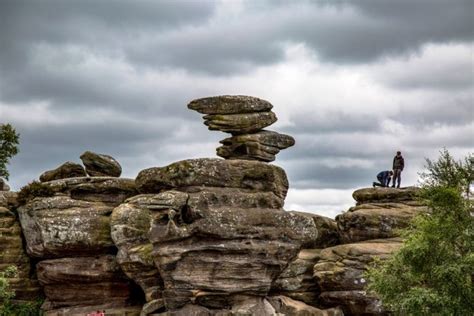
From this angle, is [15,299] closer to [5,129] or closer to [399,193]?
[5,129]

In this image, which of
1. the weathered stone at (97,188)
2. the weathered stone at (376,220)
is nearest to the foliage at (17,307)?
the weathered stone at (97,188)

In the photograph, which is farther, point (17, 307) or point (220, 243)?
point (17, 307)

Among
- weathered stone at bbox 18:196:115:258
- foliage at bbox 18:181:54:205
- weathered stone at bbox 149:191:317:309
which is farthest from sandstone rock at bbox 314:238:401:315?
foliage at bbox 18:181:54:205

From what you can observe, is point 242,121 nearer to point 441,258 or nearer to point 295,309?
point 295,309

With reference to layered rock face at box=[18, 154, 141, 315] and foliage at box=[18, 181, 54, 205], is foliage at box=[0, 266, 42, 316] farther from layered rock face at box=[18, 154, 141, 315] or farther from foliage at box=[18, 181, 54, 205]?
foliage at box=[18, 181, 54, 205]

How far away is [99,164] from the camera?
58.2 m

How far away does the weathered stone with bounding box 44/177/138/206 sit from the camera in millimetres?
53469

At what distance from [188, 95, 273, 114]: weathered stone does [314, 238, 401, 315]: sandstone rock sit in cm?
1278

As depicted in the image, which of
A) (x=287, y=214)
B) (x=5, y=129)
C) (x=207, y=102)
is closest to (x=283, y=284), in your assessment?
(x=287, y=214)

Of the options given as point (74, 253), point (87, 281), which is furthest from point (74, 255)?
point (87, 281)

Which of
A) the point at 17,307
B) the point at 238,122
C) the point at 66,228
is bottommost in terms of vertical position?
the point at 17,307

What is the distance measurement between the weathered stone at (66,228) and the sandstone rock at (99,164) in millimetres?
5967

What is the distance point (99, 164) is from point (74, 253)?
362 inches

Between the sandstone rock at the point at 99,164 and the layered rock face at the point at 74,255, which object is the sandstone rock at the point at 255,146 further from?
the layered rock face at the point at 74,255
